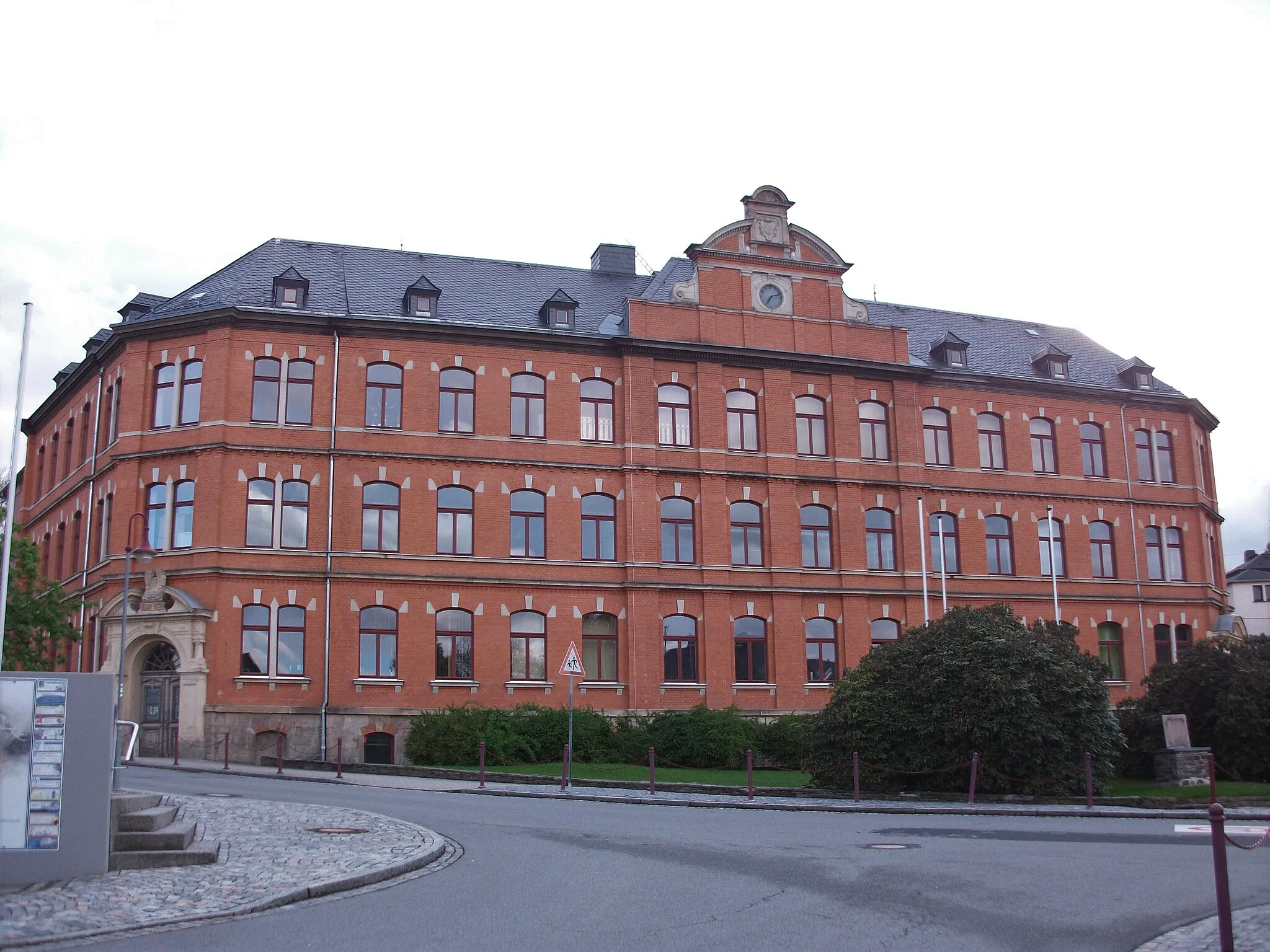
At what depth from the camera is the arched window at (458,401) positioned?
39.1 meters

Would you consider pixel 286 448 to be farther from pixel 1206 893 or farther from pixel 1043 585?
pixel 1206 893

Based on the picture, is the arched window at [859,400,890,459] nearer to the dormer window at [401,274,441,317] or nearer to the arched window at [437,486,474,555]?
the arched window at [437,486,474,555]

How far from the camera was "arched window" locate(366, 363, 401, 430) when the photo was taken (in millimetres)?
38469

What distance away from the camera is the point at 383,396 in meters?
38.6

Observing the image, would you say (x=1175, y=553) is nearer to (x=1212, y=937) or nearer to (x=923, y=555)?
(x=923, y=555)

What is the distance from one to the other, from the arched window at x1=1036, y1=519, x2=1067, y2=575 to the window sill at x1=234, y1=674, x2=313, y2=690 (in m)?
26.2

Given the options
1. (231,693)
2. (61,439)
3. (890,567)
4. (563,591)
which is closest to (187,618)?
(231,693)

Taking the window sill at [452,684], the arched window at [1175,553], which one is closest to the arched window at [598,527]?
the window sill at [452,684]

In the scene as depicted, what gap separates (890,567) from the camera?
43.0 m

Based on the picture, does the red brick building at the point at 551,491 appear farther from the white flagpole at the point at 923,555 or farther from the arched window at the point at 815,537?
the white flagpole at the point at 923,555

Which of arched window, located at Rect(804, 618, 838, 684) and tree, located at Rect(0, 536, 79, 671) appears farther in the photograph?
arched window, located at Rect(804, 618, 838, 684)

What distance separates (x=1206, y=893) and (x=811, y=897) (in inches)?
168

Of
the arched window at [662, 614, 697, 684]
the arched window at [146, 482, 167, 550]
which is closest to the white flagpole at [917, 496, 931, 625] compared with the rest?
the arched window at [662, 614, 697, 684]

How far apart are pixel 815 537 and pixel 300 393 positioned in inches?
686
